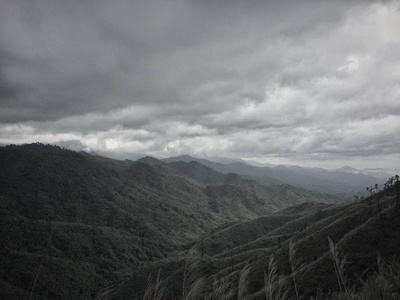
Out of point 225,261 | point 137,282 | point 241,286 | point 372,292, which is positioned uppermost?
point 241,286

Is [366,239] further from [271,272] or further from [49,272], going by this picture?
[49,272]

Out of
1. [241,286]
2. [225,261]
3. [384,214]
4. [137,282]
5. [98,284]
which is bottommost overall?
[98,284]

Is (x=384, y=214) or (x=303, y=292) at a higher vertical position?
(x=384, y=214)

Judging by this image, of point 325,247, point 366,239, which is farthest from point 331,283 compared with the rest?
point 325,247

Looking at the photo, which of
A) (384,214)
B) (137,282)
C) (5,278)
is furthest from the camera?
(5,278)

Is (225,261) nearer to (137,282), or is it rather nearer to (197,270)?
(137,282)

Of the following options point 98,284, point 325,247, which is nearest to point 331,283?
point 325,247

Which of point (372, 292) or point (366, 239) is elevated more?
point (372, 292)

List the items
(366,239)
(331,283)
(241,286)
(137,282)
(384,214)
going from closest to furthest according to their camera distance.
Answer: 1. (241,286)
2. (331,283)
3. (366,239)
4. (384,214)
5. (137,282)

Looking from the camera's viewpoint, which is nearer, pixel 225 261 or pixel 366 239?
pixel 366 239
